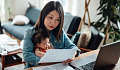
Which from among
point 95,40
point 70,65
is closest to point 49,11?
point 70,65

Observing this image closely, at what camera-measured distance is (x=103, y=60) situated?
1110 millimetres

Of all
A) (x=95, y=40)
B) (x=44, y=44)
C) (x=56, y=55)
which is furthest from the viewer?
(x=95, y=40)

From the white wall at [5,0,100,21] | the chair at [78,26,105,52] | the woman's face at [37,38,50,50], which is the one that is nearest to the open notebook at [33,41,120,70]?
the woman's face at [37,38,50,50]

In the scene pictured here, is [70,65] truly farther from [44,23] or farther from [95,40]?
[95,40]

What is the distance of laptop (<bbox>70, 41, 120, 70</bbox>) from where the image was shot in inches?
41.1

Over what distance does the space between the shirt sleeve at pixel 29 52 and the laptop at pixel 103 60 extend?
306 mm

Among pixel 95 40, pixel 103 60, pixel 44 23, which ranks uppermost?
pixel 44 23

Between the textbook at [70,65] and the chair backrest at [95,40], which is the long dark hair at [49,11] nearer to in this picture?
the textbook at [70,65]

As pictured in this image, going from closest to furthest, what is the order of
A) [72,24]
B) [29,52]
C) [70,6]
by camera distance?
[29,52]
[72,24]
[70,6]

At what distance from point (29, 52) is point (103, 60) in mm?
577

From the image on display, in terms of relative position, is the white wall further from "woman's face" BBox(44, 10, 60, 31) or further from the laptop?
the laptop

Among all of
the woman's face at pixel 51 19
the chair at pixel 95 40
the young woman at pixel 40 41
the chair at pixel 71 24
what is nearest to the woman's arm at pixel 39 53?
the young woman at pixel 40 41

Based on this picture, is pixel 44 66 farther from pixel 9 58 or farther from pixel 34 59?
pixel 9 58

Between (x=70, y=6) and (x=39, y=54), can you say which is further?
(x=70, y=6)
